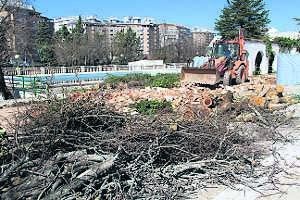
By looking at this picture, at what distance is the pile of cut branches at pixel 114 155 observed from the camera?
16.6ft

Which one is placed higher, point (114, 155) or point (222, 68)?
point (222, 68)

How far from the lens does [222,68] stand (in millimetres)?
20797

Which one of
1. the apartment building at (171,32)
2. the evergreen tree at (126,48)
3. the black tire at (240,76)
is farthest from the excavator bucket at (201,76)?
the apartment building at (171,32)

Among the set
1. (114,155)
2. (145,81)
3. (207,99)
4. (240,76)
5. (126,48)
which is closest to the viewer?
(114,155)

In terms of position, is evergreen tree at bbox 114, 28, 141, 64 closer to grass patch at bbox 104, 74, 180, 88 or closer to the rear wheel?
grass patch at bbox 104, 74, 180, 88

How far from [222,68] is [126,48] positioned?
52.9 m

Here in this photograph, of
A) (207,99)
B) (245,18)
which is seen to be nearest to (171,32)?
(245,18)

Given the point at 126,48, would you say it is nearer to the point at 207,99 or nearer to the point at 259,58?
the point at 259,58

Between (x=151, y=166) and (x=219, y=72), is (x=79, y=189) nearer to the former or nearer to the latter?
(x=151, y=166)

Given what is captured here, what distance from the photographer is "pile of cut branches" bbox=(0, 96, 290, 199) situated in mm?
5074

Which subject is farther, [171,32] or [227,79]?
[171,32]

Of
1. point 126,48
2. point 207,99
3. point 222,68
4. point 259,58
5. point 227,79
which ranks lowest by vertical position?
point 207,99

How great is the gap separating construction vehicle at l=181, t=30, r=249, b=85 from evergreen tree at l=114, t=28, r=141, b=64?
47639 mm

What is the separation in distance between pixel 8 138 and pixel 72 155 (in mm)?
1255
